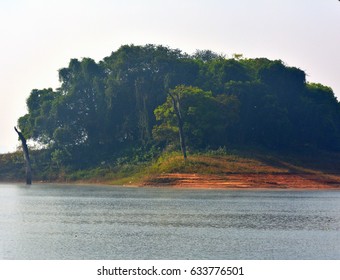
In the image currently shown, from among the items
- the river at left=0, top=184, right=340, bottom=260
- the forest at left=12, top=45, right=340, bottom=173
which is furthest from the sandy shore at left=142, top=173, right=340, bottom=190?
the river at left=0, top=184, right=340, bottom=260

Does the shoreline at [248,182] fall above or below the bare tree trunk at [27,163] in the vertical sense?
below

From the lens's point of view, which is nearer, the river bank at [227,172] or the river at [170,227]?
the river at [170,227]

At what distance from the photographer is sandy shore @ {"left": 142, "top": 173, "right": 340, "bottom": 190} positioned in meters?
98.0

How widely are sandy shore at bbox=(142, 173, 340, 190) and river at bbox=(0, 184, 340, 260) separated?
43.7 ft

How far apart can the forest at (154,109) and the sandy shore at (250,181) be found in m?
9.24

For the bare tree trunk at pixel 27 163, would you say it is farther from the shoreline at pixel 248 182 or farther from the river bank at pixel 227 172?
the shoreline at pixel 248 182

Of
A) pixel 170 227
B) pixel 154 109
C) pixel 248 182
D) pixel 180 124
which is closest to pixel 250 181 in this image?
pixel 248 182

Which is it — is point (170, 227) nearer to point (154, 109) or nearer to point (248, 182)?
point (248, 182)

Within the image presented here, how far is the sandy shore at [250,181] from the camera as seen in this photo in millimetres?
98000

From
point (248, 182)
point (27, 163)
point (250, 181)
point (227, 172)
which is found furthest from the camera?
point (27, 163)

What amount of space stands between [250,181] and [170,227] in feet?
156

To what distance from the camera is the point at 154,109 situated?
116500mm

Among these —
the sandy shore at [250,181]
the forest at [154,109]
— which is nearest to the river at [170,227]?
the sandy shore at [250,181]
